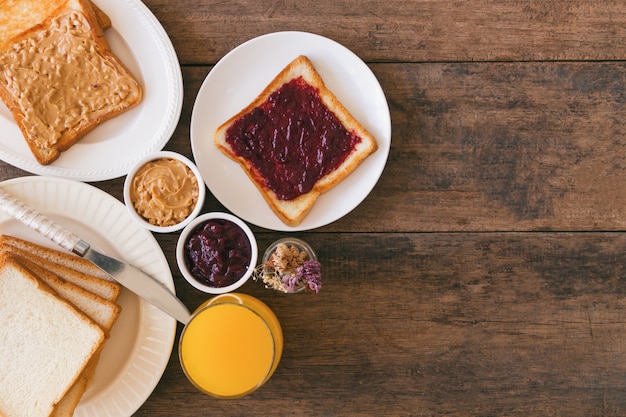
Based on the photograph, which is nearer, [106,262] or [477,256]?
[106,262]

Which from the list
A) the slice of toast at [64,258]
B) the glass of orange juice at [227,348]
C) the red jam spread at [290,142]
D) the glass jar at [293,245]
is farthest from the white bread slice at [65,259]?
the red jam spread at [290,142]

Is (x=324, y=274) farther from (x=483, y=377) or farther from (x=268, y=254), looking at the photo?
(x=483, y=377)

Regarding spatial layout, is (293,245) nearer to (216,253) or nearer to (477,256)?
(216,253)

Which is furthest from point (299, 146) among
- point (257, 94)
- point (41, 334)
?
point (41, 334)

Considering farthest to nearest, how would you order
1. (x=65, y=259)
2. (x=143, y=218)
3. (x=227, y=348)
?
1. (x=65, y=259)
2. (x=143, y=218)
3. (x=227, y=348)

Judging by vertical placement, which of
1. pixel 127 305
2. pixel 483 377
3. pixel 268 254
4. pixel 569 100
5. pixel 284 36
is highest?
pixel 284 36

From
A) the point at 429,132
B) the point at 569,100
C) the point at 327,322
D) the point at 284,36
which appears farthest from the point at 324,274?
the point at 569,100

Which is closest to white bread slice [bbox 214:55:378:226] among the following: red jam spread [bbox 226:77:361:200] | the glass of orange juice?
red jam spread [bbox 226:77:361:200]
